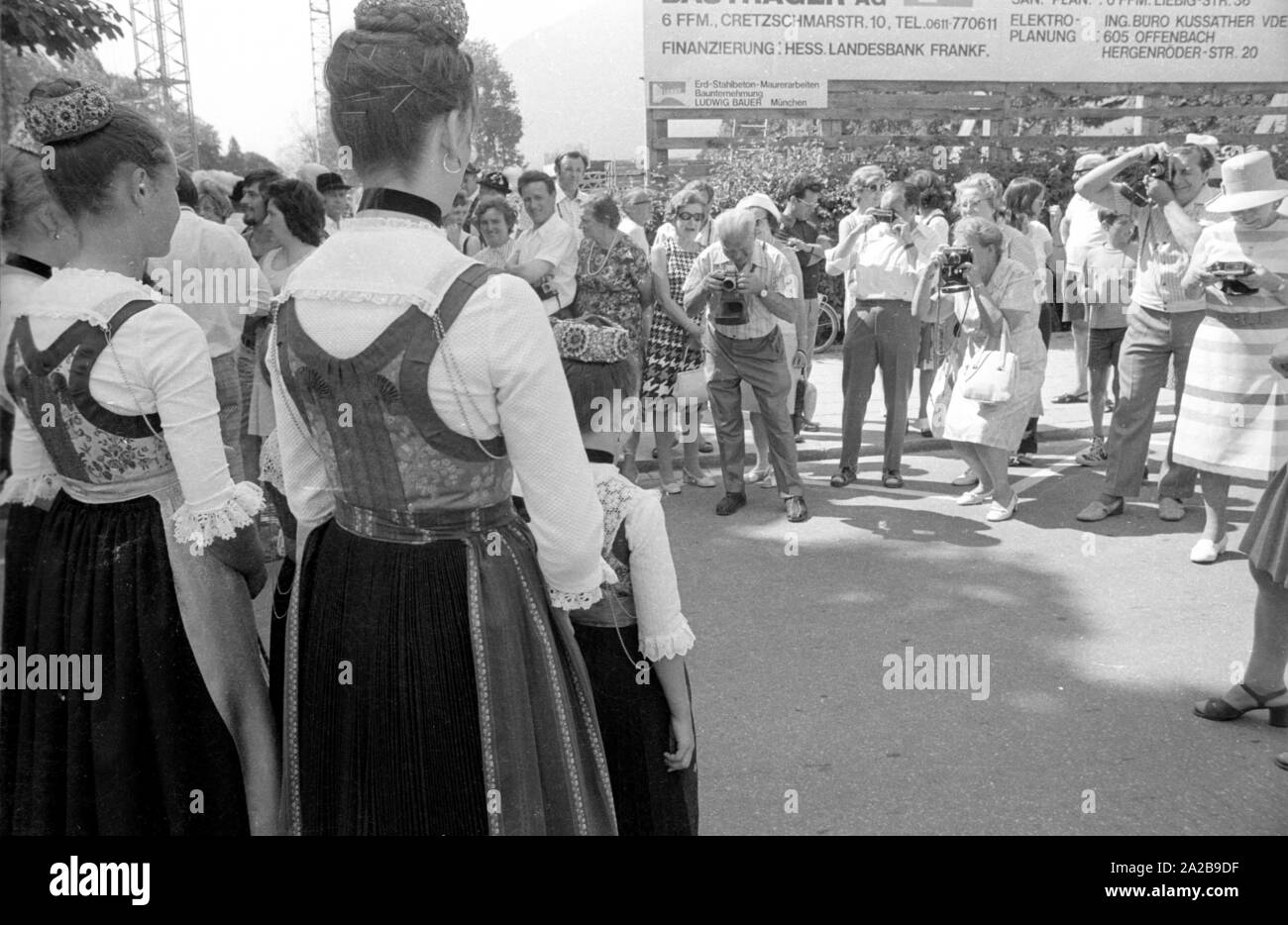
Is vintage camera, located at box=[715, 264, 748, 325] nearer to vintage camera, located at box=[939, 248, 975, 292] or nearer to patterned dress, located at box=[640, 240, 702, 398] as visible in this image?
patterned dress, located at box=[640, 240, 702, 398]

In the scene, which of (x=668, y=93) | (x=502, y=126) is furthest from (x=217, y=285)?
(x=502, y=126)

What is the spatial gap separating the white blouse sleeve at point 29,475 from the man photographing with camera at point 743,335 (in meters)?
4.12

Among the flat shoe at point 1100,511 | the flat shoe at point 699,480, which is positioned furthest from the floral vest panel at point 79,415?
the flat shoe at point 699,480

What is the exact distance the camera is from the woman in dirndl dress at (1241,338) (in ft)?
15.3

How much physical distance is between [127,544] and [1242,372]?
4.44 m

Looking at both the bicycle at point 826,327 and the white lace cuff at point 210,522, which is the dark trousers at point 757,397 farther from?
the bicycle at point 826,327

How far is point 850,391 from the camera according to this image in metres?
6.61

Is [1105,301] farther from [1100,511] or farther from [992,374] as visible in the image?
[1100,511]

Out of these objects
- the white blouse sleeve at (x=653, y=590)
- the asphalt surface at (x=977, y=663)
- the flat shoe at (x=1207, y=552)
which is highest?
the white blouse sleeve at (x=653, y=590)

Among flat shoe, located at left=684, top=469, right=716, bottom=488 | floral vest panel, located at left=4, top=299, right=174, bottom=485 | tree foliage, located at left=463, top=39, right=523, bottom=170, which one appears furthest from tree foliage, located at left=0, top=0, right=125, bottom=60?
tree foliage, located at left=463, top=39, right=523, bottom=170

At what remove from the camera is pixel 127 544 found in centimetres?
Answer: 211

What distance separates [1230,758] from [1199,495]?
3.21 meters

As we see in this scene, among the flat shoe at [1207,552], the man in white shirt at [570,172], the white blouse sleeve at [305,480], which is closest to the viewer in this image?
the white blouse sleeve at [305,480]
